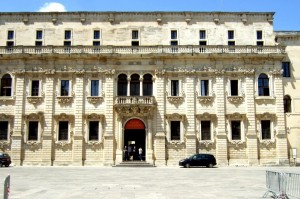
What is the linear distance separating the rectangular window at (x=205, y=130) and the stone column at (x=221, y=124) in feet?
3.43

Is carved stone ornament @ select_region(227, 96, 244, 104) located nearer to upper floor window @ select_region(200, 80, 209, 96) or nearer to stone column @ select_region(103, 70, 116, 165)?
upper floor window @ select_region(200, 80, 209, 96)

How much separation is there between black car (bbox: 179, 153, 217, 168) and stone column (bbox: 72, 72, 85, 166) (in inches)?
415

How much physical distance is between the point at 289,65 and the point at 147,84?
16.0m

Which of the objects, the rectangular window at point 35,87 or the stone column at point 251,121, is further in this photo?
the rectangular window at point 35,87

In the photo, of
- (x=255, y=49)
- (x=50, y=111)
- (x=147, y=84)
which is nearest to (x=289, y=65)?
(x=255, y=49)

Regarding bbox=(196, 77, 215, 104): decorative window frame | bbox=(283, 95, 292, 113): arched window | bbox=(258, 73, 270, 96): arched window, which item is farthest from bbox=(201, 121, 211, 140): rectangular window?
bbox=(283, 95, 292, 113): arched window

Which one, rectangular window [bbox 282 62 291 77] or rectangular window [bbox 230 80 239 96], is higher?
rectangular window [bbox 282 62 291 77]

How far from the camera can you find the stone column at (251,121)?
3838 cm

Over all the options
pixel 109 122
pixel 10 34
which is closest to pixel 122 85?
pixel 109 122

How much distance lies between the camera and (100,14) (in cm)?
4169

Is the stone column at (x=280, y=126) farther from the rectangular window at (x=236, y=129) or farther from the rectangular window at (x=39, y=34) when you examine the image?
the rectangular window at (x=39, y=34)

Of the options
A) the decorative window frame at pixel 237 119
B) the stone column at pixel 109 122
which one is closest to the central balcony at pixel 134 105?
the stone column at pixel 109 122

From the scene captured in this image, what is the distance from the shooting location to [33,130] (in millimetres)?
39062

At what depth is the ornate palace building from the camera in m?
38.5
